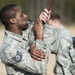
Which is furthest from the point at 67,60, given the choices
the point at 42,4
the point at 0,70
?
the point at 42,4

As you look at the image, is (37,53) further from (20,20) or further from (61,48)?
(20,20)

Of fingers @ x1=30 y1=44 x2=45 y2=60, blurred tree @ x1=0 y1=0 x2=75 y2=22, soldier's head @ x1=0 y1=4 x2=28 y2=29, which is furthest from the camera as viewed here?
blurred tree @ x1=0 y1=0 x2=75 y2=22

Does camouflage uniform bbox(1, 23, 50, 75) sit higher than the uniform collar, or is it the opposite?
the uniform collar

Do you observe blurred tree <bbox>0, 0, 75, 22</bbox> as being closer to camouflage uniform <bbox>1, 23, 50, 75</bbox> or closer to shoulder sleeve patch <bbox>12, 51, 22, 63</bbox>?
camouflage uniform <bbox>1, 23, 50, 75</bbox>

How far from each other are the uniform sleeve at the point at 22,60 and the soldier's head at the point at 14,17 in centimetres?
25

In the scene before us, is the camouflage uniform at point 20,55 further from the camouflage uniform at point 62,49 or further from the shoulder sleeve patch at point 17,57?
the camouflage uniform at point 62,49

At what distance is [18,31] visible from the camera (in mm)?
4297

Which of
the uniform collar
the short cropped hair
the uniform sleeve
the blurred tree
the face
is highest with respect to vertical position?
the blurred tree

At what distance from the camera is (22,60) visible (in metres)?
4.06

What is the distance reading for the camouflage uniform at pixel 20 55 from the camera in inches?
157

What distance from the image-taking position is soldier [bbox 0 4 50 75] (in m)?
3.96

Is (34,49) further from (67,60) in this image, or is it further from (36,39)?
(67,60)

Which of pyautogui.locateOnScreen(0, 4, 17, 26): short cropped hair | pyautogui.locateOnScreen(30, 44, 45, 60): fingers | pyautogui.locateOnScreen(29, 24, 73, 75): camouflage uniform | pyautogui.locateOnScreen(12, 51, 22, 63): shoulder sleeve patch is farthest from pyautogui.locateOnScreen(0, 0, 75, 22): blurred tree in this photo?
pyautogui.locateOnScreen(30, 44, 45, 60): fingers

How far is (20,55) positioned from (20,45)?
7.6 inches
